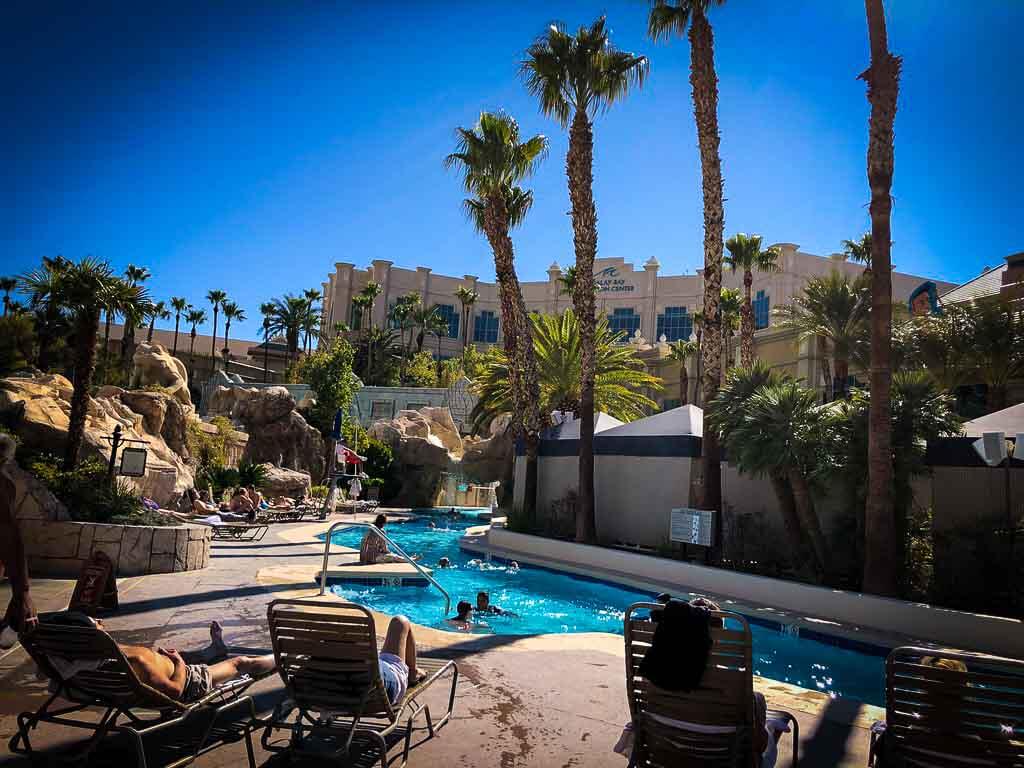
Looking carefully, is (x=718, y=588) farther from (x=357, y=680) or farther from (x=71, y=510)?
(x=71, y=510)

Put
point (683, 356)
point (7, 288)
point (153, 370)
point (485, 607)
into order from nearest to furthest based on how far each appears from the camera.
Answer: point (485, 607)
point (153, 370)
point (683, 356)
point (7, 288)

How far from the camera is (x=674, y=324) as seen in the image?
5450 centimetres

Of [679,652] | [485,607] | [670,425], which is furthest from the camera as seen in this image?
[670,425]

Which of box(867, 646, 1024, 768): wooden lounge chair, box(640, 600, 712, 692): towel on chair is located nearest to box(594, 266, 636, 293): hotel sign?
box(640, 600, 712, 692): towel on chair

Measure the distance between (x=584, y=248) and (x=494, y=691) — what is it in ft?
46.9

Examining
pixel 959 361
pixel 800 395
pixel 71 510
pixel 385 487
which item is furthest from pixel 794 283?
pixel 71 510

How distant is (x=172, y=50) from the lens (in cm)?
1196

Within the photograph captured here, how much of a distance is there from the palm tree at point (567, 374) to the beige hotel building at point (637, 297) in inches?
584

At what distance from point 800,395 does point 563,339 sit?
12.7 meters

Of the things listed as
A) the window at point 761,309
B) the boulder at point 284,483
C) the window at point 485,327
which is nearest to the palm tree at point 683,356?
the window at point 761,309

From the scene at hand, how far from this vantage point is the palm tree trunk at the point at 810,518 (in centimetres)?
1184

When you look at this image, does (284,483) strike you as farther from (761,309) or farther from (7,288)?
(761,309)

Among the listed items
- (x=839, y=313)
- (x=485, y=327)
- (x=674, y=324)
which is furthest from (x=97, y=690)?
(x=485, y=327)

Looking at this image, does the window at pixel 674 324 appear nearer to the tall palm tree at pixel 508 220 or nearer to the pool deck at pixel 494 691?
the tall palm tree at pixel 508 220
